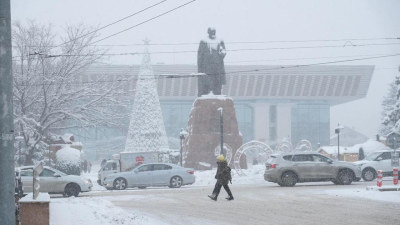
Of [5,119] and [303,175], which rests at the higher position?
[5,119]

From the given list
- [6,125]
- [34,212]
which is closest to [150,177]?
[34,212]

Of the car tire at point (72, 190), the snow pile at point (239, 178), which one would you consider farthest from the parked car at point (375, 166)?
the car tire at point (72, 190)

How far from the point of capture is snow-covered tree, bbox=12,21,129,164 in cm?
3228

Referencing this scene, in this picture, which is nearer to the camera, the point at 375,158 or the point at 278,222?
the point at 278,222

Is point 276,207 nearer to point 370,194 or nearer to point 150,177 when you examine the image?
point 370,194

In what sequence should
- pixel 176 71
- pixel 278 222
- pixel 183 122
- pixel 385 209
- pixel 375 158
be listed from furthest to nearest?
pixel 183 122 < pixel 176 71 < pixel 375 158 < pixel 385 209 < pixel 278 222

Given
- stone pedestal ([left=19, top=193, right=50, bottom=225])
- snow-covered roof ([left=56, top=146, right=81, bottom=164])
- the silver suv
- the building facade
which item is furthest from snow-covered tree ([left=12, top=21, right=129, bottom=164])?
the building facade

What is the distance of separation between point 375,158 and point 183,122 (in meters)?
66.1

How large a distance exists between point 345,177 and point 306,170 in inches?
65.6

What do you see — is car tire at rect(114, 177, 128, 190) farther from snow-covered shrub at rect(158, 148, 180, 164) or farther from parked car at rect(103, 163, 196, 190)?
snow-covered shrub at rect(158, 148, 180, 164)

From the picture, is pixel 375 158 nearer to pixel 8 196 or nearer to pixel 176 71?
pixel 8 196

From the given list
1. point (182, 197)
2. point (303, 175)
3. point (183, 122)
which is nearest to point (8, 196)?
point (182, 197)

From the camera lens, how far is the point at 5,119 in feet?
26.3

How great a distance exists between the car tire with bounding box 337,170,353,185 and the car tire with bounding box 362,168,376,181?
4.96 m
